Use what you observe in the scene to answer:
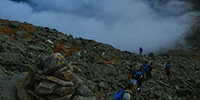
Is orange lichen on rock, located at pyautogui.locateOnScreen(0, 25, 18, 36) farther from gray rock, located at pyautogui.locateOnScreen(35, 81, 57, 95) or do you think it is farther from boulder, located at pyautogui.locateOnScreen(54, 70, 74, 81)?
gray rock, located at pyautogui.locateOnScreen(35, 81, 57, 95)

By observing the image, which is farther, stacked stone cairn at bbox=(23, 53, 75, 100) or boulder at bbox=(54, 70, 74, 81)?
boulder at bbox=(54, 70, 74, 81)

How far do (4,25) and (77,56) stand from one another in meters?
19.1

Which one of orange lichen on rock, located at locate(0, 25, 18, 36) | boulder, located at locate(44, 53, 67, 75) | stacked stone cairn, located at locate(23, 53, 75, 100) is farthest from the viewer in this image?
orange lichen on rock, located at locate(0, 25, 18, 36)

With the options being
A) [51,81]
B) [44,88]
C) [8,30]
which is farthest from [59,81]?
[8,30]

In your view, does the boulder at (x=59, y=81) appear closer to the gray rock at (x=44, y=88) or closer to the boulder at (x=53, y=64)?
the gray rock at (x=44, y=88)

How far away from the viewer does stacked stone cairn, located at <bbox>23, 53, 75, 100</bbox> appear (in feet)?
36.3

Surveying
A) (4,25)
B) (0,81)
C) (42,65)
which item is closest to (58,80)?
(42,65)

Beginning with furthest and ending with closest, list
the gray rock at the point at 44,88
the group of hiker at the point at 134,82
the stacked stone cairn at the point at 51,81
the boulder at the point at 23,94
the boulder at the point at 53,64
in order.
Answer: the boulder at the point at 53,64
the boulder at the point at 23,94
the stacked stone cairn at the point at 51,81
the gray rock at the point at 44,88
the group of hiker at the point at 134,82

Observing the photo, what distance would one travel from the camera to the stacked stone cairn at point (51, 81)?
435 inches

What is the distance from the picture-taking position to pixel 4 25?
33.6m

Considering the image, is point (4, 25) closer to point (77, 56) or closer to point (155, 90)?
point (77, 56)

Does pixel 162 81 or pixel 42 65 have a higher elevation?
pixel 42 65

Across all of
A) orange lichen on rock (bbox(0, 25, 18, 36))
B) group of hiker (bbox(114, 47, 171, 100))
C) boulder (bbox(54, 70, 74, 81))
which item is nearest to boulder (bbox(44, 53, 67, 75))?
boulder (bbox(54, 70, 74, 81))

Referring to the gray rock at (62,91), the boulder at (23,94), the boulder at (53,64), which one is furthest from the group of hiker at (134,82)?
the boulder at (23,94)
